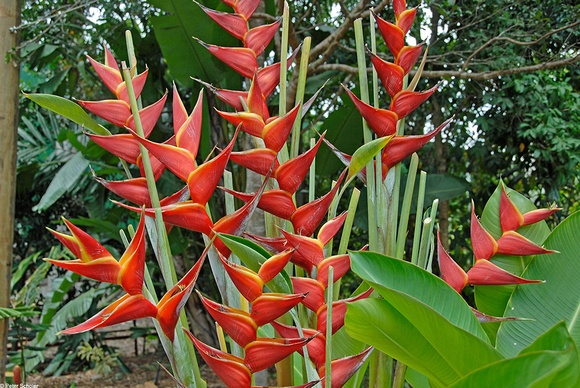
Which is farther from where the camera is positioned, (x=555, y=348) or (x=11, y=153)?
(x=11, y=153)

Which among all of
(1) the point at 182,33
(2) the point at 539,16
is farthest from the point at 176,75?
(2) the point at 539,16

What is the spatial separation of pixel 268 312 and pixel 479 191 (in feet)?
10.0

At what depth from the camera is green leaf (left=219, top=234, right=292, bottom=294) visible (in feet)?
1.36

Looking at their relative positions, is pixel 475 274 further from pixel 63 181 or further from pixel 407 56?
pixel 63 181

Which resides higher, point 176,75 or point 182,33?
point 182,33

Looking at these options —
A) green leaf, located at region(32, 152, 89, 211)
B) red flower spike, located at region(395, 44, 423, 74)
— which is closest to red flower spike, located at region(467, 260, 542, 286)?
red flower spike, located at region(395, 44, 423, 74)

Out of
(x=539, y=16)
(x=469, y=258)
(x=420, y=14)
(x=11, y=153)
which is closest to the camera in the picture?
(x=11, y=153)

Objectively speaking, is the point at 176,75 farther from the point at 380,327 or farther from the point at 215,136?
the point at 380,327

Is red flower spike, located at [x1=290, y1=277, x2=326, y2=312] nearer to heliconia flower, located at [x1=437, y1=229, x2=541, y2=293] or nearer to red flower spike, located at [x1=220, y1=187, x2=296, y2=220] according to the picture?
red flower spike, located at [x1=220, y1=187, x2=296, y2=220]

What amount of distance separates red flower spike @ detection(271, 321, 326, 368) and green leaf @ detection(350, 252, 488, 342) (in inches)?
2.4

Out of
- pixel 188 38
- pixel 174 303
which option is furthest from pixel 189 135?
pixel 188 38

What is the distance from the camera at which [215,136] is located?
2781mm

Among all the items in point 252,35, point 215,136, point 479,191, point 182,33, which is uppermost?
point 182,33

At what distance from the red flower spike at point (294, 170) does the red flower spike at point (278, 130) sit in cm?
2
